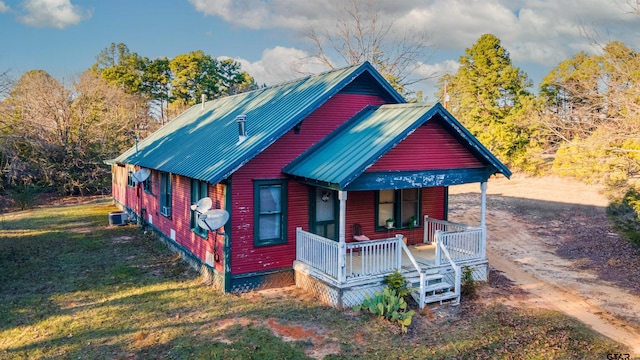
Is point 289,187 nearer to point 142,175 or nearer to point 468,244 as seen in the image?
point 468,244

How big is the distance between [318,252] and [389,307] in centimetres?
226

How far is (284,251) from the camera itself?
11750 millimetres

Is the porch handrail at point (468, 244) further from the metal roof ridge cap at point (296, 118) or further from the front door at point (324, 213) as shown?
the metal roof ridge cap at point (296, 118)

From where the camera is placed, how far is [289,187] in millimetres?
11789

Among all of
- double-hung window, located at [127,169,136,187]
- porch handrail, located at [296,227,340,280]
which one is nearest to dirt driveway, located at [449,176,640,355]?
porch handrail, located at [296,227,340,280]

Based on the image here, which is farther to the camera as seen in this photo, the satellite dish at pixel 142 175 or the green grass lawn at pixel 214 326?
the satellite dish at pixel 142 175

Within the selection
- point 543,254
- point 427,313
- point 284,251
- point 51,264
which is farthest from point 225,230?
point 543,254

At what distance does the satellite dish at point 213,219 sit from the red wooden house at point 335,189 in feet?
1.36

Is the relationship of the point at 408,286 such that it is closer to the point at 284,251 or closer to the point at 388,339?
the point at 388,339

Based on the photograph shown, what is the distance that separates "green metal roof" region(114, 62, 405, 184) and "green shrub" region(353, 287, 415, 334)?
433 cm

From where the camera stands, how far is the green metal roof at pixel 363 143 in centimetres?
1011

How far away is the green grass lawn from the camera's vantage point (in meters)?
8.23

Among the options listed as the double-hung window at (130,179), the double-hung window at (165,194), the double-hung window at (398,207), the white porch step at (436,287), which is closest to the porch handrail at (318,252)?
the white porch step at (436,287)

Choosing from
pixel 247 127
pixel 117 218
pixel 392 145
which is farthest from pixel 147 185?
pixel 392 145
